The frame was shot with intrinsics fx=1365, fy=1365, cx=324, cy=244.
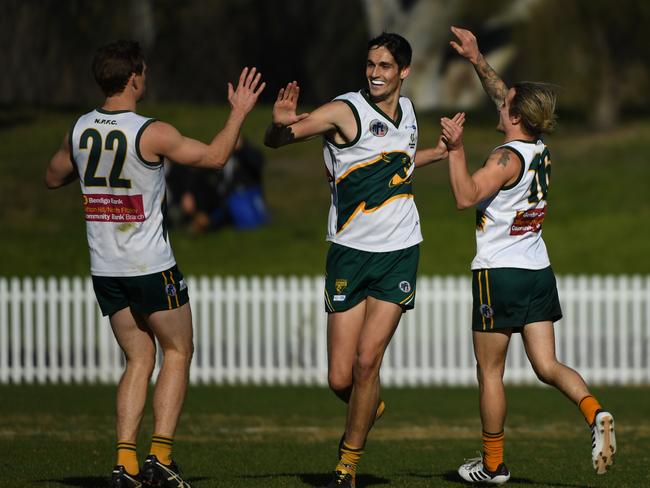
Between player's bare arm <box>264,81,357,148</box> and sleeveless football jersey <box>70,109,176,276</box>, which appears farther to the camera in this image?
player's bare arm <box>264,81,357,148</box>

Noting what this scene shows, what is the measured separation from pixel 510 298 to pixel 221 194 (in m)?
17.7

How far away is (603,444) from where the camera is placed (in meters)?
7.55

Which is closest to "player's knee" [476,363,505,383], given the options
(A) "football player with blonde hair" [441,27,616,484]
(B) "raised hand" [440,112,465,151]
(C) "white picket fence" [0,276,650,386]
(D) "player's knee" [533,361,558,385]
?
(A) "football player with blonde hair" [441,27,616,484]

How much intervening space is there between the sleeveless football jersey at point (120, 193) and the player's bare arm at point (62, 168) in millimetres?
64

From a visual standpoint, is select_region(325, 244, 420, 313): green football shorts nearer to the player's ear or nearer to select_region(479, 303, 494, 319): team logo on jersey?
select_region(479, 303, 494, 319): team logo on jersey

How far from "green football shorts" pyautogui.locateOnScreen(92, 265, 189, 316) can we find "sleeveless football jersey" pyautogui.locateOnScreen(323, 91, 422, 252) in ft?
3.36

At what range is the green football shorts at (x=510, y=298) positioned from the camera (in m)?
8.03

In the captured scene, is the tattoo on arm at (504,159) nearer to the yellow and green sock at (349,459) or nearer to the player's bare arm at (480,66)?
the player's bare arm at (480,66)

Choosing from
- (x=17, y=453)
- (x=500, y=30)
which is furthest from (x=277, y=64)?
(x=17, y=453)

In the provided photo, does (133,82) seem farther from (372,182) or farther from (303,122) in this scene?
(372,182)

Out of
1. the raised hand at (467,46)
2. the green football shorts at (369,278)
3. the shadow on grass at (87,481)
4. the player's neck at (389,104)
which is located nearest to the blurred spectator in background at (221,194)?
the raised hand at (467,46)

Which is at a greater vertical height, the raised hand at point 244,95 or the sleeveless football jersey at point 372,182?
the raised hand at point 244,95

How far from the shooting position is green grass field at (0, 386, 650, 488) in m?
8.66

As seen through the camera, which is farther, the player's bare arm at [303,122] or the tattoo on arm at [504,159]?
the tattoo on arm at [504,159]
